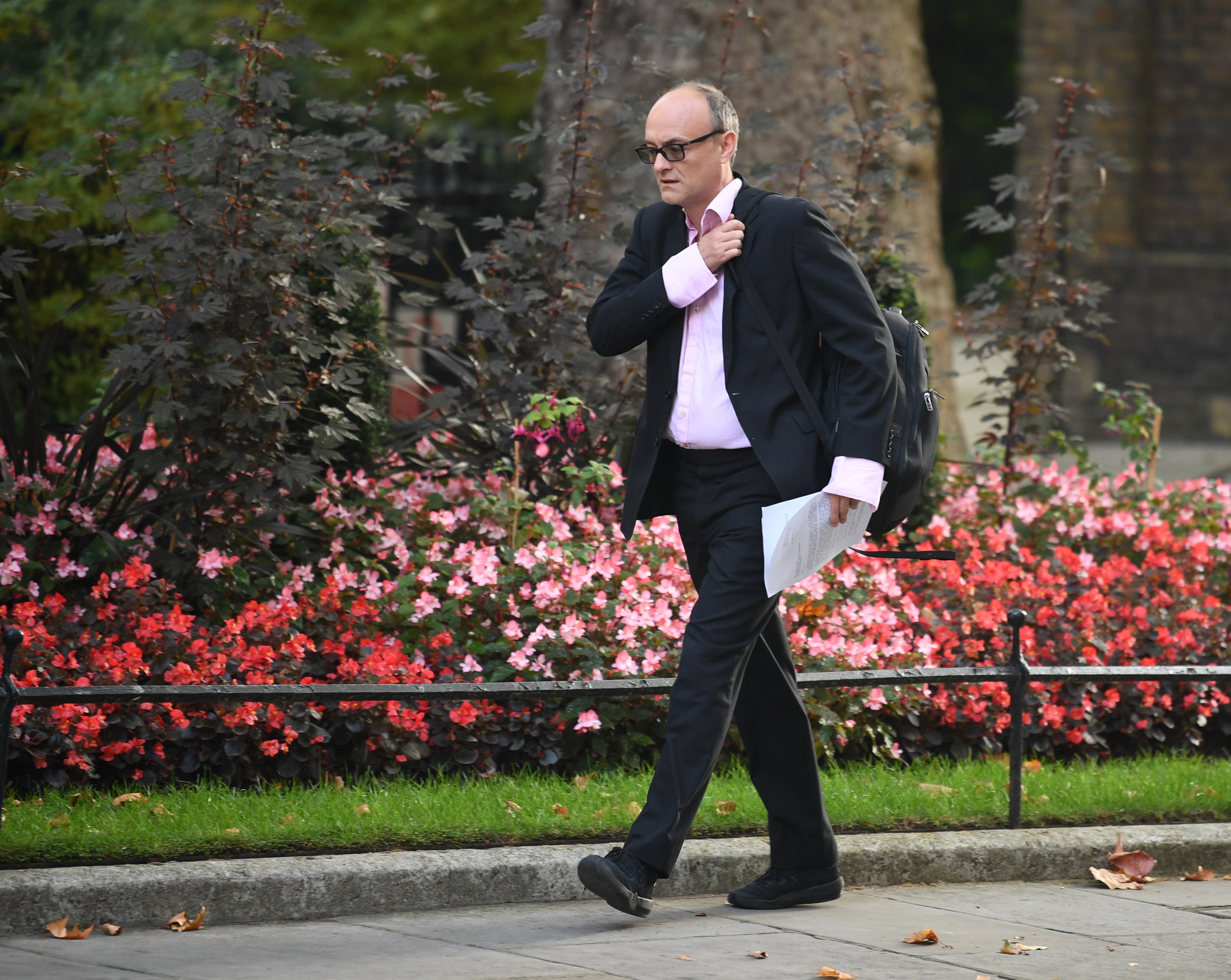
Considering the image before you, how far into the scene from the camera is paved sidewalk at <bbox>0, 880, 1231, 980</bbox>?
362 centimetres

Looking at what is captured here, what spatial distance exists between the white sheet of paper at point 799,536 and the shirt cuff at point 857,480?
0.13ft

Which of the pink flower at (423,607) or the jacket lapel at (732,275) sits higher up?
the jacket lapel at (732,275)

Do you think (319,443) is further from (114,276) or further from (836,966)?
(836,966)

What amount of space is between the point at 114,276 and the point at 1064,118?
430 centimetres

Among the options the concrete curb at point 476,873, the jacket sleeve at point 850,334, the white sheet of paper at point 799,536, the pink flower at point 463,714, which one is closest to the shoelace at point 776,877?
the concrete curb at point 476,873

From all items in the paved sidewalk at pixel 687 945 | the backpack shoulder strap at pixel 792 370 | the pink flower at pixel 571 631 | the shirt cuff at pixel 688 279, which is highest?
the shirt cuff at pixel 688 279

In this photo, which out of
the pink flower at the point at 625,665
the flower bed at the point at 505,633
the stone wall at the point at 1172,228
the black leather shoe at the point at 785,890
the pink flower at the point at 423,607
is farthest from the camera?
the stone wall at the point at 1172,228

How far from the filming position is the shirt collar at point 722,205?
13.3 ft

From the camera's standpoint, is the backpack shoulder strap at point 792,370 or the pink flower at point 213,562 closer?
the backpack shoulder strap at point 792,370

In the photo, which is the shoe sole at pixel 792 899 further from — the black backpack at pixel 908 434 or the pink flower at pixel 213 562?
the pink flower at pixel 213 562

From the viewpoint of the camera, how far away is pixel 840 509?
3.84m

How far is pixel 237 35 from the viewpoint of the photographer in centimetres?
577

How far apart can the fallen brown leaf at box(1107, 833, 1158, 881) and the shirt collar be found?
217 centimetres

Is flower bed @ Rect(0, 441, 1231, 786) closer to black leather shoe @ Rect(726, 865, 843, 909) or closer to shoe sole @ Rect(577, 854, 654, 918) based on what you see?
black leather shoe @ Rect(726, 865, 843, 909)
